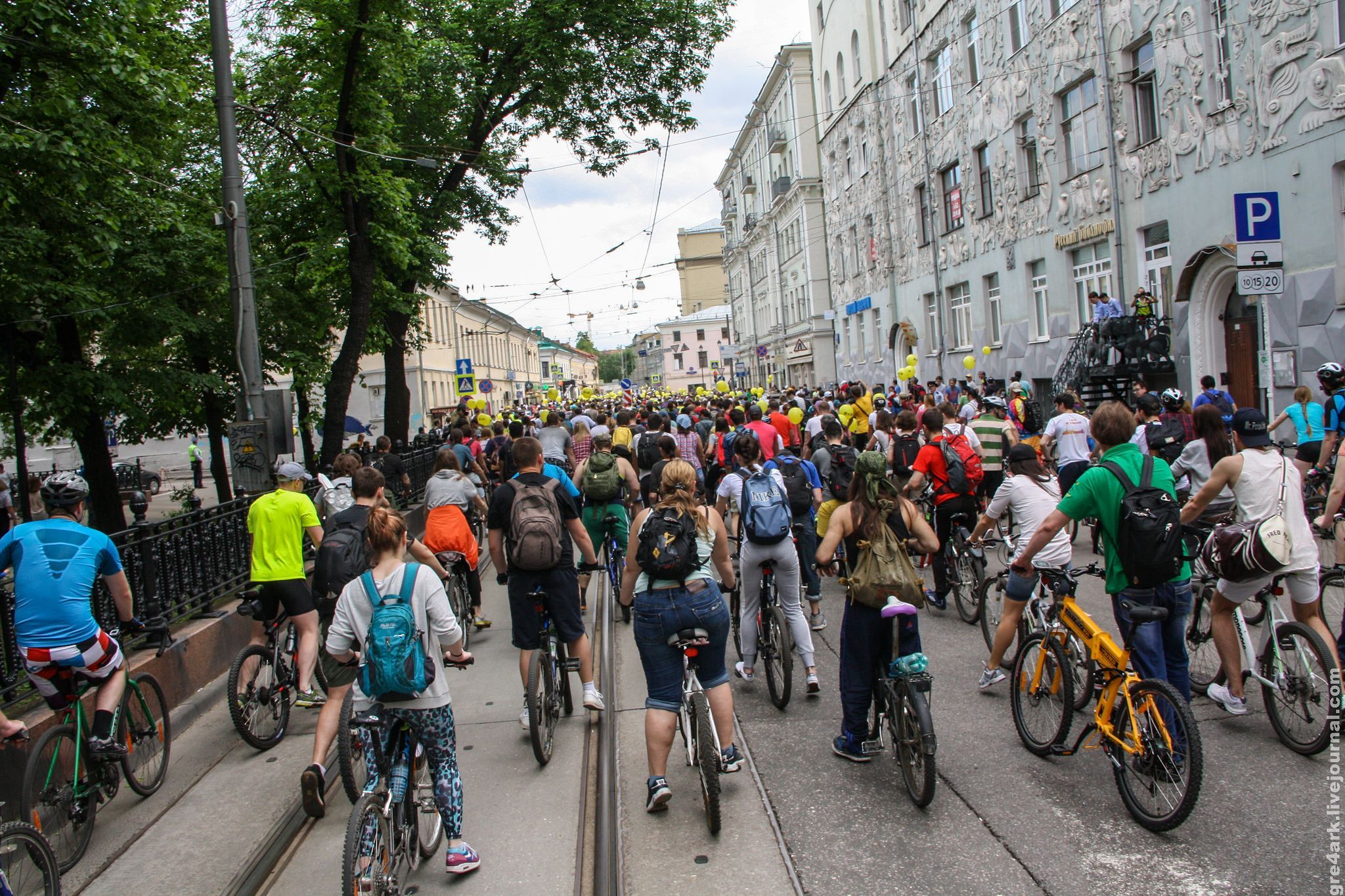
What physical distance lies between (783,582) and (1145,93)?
15658 mm

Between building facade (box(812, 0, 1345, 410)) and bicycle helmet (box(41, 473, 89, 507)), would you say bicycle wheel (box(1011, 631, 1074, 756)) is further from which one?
building facade (box(812, 0, 1345, 410))

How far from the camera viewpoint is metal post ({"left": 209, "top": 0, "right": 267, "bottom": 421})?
969 centimetres

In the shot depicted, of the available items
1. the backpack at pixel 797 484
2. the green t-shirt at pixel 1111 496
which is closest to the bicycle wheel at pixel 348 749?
the green t-shirt at pixel 1111 496

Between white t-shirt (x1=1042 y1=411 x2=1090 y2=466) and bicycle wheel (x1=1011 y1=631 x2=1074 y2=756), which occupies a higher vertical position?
white t-shirt (x1=1042 y1=411 x2=1090 y2=466)

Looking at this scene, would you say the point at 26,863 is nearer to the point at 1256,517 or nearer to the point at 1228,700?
the point at 1228,700

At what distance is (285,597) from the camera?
258 inches

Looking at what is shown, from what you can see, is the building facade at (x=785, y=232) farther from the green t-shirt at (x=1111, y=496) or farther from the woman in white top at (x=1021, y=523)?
the green t-shirt at (x=1111, y=496)

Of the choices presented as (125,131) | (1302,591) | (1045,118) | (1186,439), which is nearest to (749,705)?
(1302,591)

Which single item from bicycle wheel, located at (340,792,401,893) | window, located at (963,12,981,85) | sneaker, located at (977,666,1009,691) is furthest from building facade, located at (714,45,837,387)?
bicycle wheel, located at (340,792,401,893)

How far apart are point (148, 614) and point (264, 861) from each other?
128 inches

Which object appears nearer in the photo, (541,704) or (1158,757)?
(1158,757)

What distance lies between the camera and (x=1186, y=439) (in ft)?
32.9

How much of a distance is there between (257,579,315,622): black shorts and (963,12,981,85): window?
77.9 feet

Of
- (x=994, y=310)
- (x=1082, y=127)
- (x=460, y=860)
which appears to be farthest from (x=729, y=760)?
(x=994, y=310)
